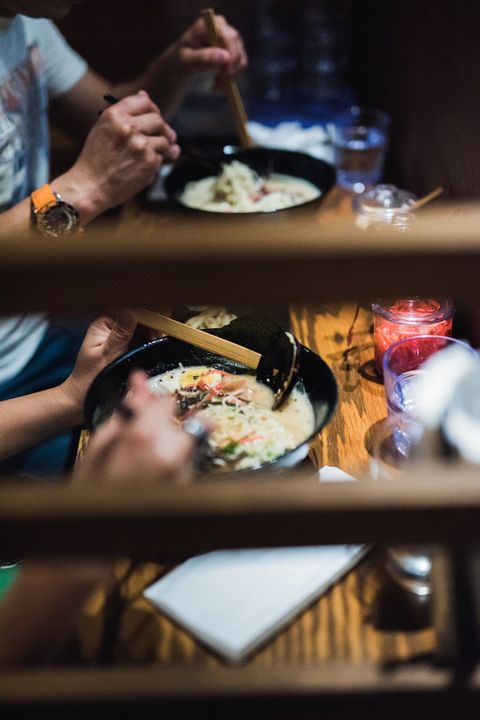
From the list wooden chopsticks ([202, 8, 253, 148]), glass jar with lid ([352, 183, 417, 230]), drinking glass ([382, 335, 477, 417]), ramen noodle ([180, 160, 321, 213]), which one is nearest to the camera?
drinking glass ([382, 335, 477, 417])

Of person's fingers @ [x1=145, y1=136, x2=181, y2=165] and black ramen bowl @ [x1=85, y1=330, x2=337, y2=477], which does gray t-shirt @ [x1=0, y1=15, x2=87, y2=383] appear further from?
black ramen bowl @ [x1=85, y1=330, x2=337, y2=477]

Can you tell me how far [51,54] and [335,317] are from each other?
5.34 ft

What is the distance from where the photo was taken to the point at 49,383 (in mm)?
2344

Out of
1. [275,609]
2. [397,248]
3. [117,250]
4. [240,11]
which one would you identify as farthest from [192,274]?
[240,11]

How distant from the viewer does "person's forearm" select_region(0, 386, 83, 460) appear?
172 cm

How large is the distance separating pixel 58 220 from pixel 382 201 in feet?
3.30

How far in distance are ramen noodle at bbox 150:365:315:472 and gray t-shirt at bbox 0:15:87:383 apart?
735 mm

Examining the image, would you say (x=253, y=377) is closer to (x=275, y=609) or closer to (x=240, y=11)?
(x=275, y=609)

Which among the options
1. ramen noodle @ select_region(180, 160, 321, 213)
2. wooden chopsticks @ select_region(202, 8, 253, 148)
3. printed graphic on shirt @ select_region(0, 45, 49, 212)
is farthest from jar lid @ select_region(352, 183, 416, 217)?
printed graphic on shirt @ select_region(0, 45, 49, 212)

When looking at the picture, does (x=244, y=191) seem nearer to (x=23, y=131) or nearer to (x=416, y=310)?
(x=23, y=131)

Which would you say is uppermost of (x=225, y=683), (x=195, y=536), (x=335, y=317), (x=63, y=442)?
(x=195, y=536)

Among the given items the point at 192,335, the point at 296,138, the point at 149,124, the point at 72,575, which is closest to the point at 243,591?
the point at 72,575

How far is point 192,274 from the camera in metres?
0.69

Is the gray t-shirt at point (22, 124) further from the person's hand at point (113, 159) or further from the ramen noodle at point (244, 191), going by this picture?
the ramen noodle at point (244, 191)
